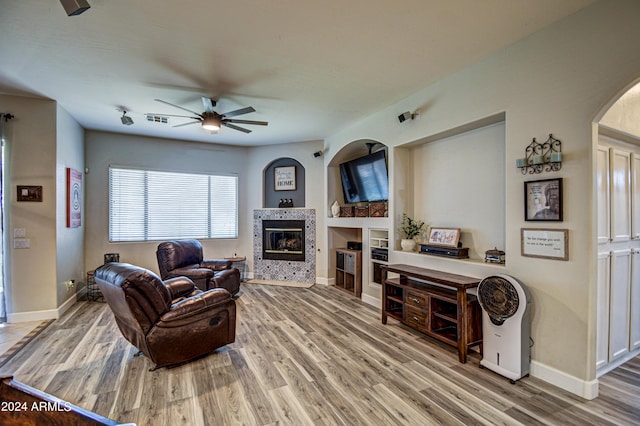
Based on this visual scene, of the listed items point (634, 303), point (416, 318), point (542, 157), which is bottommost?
point (416, 318)

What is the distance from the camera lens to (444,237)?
3.67m

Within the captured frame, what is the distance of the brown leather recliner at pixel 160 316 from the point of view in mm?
2547

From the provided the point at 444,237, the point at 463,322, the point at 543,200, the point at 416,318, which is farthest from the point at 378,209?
the point at 543,200

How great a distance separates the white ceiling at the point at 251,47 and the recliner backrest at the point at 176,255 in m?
2.25

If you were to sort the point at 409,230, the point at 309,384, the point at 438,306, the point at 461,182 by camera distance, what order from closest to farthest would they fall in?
the point at 309,384, the point at 438,306, the point at 461,182, the point at 409,230

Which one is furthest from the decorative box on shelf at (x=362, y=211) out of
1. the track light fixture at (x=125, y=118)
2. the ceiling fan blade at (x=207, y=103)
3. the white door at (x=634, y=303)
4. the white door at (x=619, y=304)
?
the track light fixture at (x=125, y=118)

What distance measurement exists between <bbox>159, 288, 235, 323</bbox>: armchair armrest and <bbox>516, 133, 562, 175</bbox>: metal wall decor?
3160mm

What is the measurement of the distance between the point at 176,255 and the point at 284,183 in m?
2.65

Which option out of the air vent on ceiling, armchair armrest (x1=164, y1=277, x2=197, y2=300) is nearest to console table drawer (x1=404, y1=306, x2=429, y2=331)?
armchair armrest (x1=164, y1=277, x2=197, y2=300)

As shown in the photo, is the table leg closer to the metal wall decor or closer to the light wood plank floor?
the light wood plank floor

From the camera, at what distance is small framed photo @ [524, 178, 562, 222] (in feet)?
8.05

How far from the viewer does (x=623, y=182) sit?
2.82m

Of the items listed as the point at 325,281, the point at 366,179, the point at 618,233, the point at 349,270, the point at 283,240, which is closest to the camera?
the point at 618,233

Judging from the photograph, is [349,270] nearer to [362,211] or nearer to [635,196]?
[362,211]
